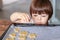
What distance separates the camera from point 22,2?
377 cm

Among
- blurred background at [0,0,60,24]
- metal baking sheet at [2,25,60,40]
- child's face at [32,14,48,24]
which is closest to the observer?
metal baking sheet at [2,25,60,40]

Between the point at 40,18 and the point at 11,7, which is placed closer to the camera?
the point at 40,18

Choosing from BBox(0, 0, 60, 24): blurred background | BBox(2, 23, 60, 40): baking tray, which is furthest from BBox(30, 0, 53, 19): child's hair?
BBox(0, 0, 60, 24): blurred background

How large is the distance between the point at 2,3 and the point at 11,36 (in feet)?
10.3

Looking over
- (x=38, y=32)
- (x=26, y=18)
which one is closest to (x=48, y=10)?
(x=26, y=18)

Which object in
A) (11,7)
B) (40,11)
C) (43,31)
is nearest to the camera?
(43,31)

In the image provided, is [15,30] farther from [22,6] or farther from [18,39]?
[22,6]

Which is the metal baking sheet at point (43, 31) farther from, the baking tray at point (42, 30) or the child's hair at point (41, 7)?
the child's hair at point (41, 7)

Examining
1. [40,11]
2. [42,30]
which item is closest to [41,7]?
[40,11]

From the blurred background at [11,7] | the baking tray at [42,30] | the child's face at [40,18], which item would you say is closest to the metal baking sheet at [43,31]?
the baking tray at [42,30]

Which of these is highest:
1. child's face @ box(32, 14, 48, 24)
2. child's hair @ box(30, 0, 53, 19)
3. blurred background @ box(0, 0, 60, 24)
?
child's hair @ box(30, 0, 53, 19)

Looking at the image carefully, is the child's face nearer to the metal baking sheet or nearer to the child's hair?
the child's hair

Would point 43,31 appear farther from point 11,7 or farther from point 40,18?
point 11,7

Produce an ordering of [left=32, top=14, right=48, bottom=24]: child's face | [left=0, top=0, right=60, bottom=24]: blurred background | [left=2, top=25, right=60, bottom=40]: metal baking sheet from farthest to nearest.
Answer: [left=0, top=0, right=60, bottom=24]: blurred background
[left=32, top=14, right=48, bottom=24]: child's face
[left=2, top=25, right=60, bottom=40]: metal baking sheet
